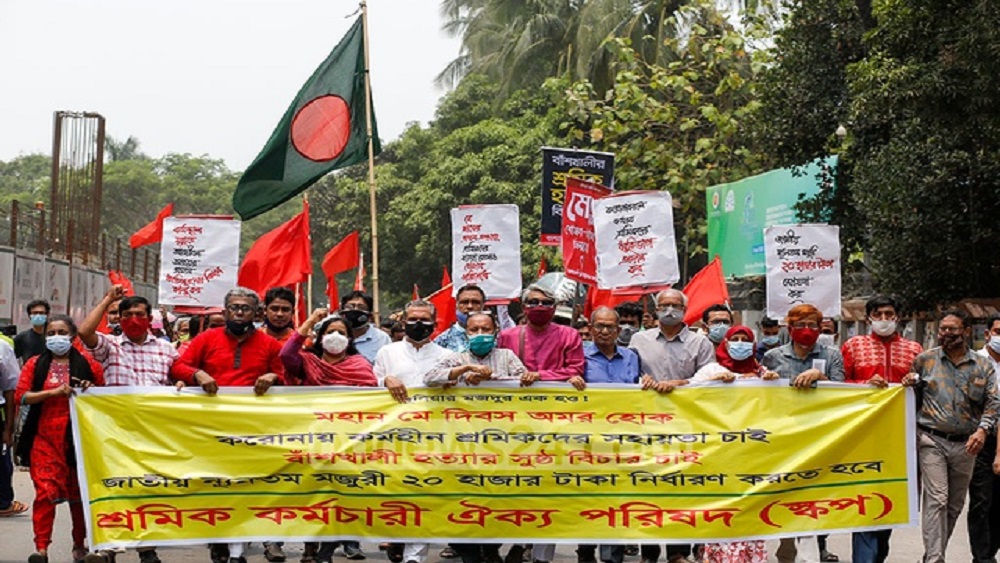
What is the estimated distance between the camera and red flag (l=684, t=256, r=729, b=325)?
14.5 meters

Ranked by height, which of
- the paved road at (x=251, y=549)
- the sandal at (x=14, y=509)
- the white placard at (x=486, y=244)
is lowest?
the paved road at (x=251, y=549)

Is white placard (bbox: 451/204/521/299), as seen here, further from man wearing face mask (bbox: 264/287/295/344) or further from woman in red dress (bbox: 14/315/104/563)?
woman in red dress (bbox: 14/315/104/563)

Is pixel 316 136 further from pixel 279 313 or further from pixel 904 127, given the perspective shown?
pixel 904 127

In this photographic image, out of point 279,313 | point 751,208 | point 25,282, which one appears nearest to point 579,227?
point 279,313

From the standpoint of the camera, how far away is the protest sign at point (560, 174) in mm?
14164

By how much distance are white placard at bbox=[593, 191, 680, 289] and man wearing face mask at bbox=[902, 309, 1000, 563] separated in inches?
111

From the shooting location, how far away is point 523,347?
8.81 metres

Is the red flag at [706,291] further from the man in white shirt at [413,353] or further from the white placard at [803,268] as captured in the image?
the man in white shirt at [413,353]

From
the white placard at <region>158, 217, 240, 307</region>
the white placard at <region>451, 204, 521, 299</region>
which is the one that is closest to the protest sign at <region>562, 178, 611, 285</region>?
the white placard at <region>451, 204, 521, 299</region>

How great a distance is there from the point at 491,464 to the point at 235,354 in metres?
1.55

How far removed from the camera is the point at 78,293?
78.2ft

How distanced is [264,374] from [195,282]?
6160 millimetres

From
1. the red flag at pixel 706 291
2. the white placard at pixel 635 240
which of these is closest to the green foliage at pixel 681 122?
the red flag at pixel 706 291

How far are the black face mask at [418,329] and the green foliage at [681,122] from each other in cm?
1701
